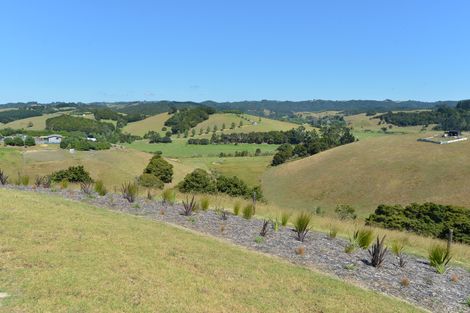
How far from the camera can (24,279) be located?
10305mm

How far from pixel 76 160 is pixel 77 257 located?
91.7 metres

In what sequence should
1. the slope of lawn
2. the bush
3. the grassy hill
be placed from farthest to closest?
the grassy hill, the bush, the slope of lawn

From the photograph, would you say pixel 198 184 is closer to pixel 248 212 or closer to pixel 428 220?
pixel 428 220

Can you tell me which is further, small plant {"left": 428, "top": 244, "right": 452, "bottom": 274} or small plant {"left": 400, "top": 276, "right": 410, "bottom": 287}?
small plant {"left": 428, "top": 244, "right": 452, "bottom": 274}

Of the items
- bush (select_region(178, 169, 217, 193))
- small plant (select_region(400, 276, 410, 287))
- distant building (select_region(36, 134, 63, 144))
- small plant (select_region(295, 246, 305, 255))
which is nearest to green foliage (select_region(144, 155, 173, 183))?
bush (select_region(178, 169, 217, 193))

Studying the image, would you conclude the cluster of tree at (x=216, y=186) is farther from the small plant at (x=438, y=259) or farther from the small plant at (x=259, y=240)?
the small plant at (x=438, y=259)

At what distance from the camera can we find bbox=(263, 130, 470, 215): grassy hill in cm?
7431

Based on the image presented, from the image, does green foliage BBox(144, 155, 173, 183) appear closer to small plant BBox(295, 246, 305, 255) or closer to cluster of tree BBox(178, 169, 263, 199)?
cluster of tree BBox(178, 169, 263, 199)

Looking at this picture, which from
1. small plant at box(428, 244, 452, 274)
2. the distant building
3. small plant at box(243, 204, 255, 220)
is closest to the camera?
small plant at box(428, 244, 452, 274)

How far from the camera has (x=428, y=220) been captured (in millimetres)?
42375

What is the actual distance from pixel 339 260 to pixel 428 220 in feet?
102

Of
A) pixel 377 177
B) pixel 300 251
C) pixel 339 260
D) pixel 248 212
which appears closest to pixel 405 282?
pixel 339 260

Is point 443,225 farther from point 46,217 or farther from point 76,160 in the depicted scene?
point 76,160

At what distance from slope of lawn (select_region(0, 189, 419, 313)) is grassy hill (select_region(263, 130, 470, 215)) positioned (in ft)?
200
